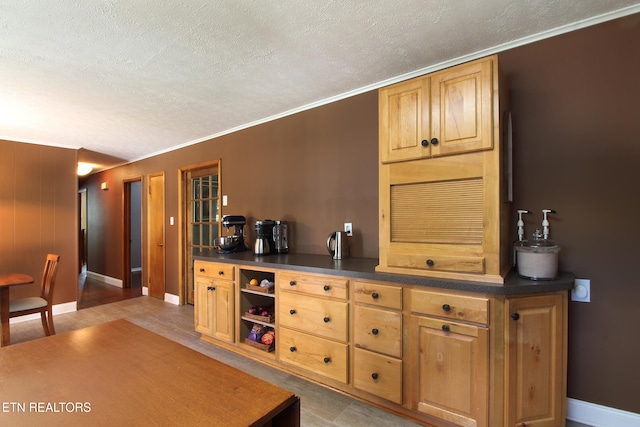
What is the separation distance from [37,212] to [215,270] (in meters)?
3.03

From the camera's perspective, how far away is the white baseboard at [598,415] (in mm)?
1717

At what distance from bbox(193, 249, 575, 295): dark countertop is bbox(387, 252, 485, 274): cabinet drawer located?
7 centimetres

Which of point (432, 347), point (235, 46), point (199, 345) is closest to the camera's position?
point (432, 347)

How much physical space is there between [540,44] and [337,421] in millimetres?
2741

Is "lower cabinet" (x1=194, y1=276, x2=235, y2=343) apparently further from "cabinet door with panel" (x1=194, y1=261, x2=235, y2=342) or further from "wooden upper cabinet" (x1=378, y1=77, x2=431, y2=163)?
A: "wooden upper cabinet" (x1=378, y1=77, x2=431, y2=163)

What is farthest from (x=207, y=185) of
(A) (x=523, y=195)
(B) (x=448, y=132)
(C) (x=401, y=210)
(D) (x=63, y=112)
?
(A) (x=523, y=195)

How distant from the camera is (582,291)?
1.83m

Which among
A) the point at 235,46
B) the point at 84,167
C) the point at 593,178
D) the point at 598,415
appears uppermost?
the point at 235,46

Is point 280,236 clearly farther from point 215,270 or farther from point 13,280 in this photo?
point 13,280

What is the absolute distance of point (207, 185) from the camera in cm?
429

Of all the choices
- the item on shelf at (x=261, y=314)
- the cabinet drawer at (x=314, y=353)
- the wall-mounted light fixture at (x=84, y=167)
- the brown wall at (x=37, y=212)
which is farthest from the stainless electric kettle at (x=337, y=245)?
the wall-mounted light fixture at (x=84, y=167)

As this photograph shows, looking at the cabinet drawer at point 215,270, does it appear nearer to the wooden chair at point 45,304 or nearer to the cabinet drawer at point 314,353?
the cabinet drawer at point 314,353

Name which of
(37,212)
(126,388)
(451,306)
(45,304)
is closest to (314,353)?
(451,306)

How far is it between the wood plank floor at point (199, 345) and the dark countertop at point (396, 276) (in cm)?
87
